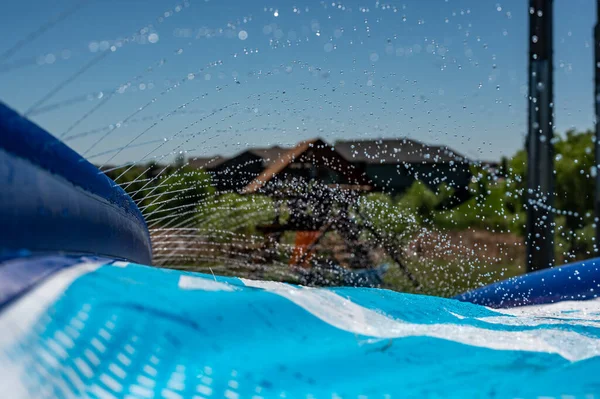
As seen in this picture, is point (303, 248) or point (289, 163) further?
point (303, 248)

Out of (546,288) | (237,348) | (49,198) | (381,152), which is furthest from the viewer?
(381,152)

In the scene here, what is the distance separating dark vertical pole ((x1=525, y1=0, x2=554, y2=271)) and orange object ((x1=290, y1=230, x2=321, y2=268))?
2.79m

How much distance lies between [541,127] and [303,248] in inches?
125

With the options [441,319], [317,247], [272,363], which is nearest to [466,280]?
[317,247]

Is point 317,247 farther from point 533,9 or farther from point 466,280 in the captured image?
point 533,9

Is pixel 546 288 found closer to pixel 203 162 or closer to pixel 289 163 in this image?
pixel 289 163

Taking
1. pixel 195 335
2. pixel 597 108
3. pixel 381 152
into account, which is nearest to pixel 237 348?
pixel 195 335

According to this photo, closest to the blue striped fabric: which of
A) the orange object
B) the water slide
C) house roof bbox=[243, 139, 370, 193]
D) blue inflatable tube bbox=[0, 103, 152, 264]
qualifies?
the water slide

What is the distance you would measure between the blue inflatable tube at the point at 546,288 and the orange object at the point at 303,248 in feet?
10.4

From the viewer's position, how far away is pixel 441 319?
2.16 metres

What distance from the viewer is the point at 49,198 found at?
5.97 feet

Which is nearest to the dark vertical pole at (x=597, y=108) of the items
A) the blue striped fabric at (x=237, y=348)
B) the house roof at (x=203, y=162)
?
the house roof at (x=203, y=162)

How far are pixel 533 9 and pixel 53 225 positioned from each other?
173 inches

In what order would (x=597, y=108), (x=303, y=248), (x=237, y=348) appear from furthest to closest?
(x=303, y=248) → (x=597, y=108) → (x=237, y=348)
